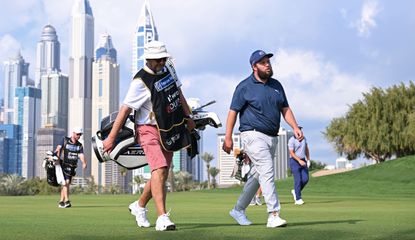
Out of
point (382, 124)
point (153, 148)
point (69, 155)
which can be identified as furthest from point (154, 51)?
point (382, 124)

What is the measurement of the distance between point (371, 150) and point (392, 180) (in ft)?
79.3

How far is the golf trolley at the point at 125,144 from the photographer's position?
8.39 metres

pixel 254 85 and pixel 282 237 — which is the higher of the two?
pixel 254 85

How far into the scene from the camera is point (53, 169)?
1619 centimetres

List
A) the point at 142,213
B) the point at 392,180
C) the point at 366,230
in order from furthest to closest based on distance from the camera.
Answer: the point at 392,180 → the point at 142,213 → the point at 366,230

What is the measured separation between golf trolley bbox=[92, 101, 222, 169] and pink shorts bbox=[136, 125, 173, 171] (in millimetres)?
258

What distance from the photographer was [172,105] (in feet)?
26.1

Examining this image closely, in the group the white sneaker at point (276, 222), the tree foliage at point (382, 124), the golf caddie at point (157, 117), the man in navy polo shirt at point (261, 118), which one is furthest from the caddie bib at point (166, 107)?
the tree foliage at point (382, 124)

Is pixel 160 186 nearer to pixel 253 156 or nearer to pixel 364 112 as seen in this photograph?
pixel 253 156

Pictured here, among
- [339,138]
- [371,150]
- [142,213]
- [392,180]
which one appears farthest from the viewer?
[339,138]

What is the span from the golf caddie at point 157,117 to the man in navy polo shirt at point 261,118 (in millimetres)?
771

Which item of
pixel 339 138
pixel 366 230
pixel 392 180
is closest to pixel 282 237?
pixel 366 230

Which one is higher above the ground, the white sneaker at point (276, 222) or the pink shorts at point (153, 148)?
the pink shorts at point (153, 148)

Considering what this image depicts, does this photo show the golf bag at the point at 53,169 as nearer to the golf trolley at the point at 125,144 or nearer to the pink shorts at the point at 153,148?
the golf trolley at the point at 125,144
